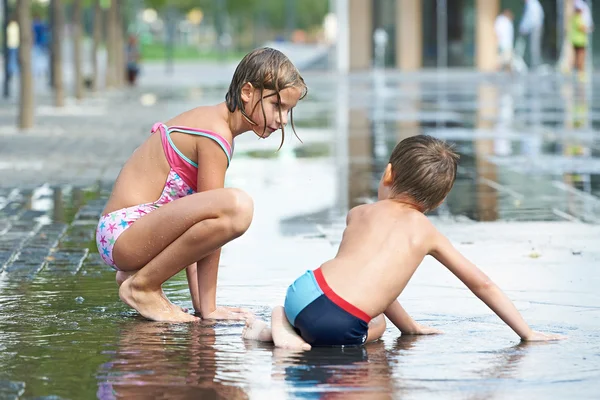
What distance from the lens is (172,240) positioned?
5.83m

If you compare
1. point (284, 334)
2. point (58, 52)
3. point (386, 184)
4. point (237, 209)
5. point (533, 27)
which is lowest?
point (533, 27)

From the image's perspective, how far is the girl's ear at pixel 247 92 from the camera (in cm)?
575

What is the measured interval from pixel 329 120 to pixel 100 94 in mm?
11208

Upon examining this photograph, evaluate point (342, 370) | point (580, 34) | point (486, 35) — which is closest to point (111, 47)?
point (580, 34)

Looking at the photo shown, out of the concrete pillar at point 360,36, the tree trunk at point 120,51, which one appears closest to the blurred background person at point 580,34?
the concrete pillar at point 360,36

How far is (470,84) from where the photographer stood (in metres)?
38.7

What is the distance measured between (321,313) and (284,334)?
0.21m

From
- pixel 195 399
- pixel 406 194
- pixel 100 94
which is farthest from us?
pixel 100 94

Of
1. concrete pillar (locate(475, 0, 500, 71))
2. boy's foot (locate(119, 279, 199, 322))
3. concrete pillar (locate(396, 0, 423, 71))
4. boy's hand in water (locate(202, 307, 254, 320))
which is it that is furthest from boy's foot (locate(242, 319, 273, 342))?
concrete pillar (locate(396, 0, 423, 71))

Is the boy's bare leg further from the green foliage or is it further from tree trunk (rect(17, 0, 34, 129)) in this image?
the green foliage

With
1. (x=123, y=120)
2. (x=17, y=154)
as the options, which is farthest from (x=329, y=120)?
(x=17, y=154)

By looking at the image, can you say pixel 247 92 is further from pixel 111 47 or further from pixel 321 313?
pixel 111 47

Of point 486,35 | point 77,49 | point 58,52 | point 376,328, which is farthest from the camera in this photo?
point 486,35

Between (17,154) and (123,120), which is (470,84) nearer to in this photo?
(123,120)
